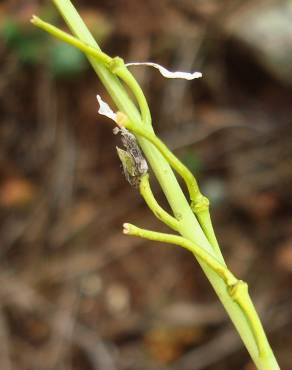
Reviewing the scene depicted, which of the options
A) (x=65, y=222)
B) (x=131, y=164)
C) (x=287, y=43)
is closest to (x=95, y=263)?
(x=65, y=222)

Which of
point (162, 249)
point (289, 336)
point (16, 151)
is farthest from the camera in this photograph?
point (16, 151)

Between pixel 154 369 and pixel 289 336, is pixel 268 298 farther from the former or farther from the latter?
pixel 154 369

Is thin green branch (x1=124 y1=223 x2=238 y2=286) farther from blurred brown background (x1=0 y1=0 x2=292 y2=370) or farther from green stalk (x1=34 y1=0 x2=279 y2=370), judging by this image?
blurred brown background (x1=0 y1=0 x2=292 y2=370)

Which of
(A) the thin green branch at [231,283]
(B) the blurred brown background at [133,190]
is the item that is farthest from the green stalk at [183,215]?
(B) the blurred brown background at [133,190]

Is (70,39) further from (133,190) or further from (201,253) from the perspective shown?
(133,190)

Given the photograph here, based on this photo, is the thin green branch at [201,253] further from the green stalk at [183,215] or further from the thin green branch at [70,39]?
the thin green branch at [70,39]

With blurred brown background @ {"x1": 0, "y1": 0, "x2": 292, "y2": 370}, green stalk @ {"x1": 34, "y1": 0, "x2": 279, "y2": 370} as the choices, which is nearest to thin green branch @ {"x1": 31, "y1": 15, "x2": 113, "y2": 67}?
green stalk @ {"x1": 34, "y1": 0, "x2": 279, "y2": 370}

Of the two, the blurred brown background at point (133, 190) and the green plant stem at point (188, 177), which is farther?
the blurred brown background at point (133, 190)
